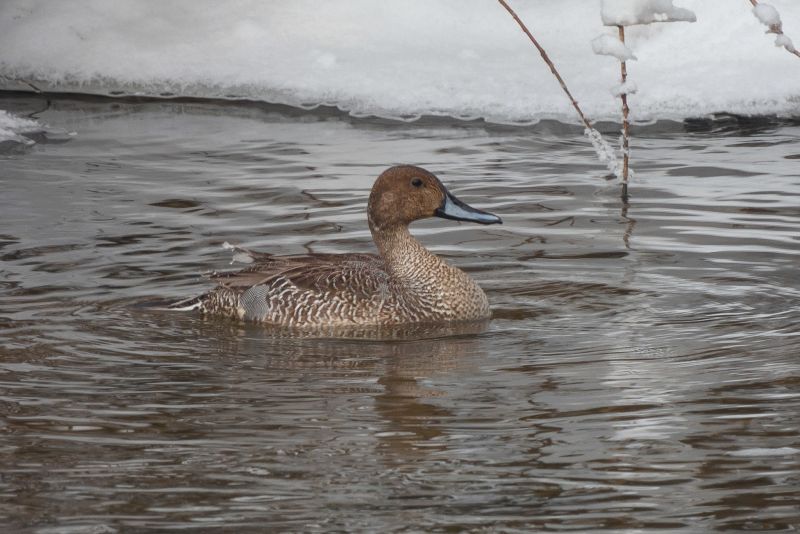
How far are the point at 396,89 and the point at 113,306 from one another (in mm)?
5275

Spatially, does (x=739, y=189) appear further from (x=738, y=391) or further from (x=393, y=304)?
(x=738, y=391)

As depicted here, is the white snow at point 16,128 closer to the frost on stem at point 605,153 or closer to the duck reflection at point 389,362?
the frost on stem at point 605,153

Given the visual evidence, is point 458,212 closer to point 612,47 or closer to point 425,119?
point 612,47

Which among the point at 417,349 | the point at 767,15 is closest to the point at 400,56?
the point at 417,349

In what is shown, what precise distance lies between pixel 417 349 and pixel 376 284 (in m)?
0.75

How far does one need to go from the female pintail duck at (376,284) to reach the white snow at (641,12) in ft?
5.12

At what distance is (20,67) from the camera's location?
13227 millimetres

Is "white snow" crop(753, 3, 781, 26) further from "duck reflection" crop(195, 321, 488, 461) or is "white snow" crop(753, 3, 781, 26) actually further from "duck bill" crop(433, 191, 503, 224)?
"duck bill" crop(433, 191, 503, 224)

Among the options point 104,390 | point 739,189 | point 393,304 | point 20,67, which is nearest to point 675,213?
point 739,189

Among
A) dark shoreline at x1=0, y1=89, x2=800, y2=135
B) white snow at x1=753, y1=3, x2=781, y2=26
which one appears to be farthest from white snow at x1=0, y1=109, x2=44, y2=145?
white snow at x1=753, y1=3, x2=781, y2=26

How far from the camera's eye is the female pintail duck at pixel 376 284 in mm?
7367

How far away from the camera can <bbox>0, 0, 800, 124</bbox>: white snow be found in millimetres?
11984

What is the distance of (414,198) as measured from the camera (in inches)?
298

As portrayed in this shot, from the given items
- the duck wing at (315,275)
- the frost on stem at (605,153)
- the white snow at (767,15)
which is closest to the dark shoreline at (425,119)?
the frost on stem at (605,153)
